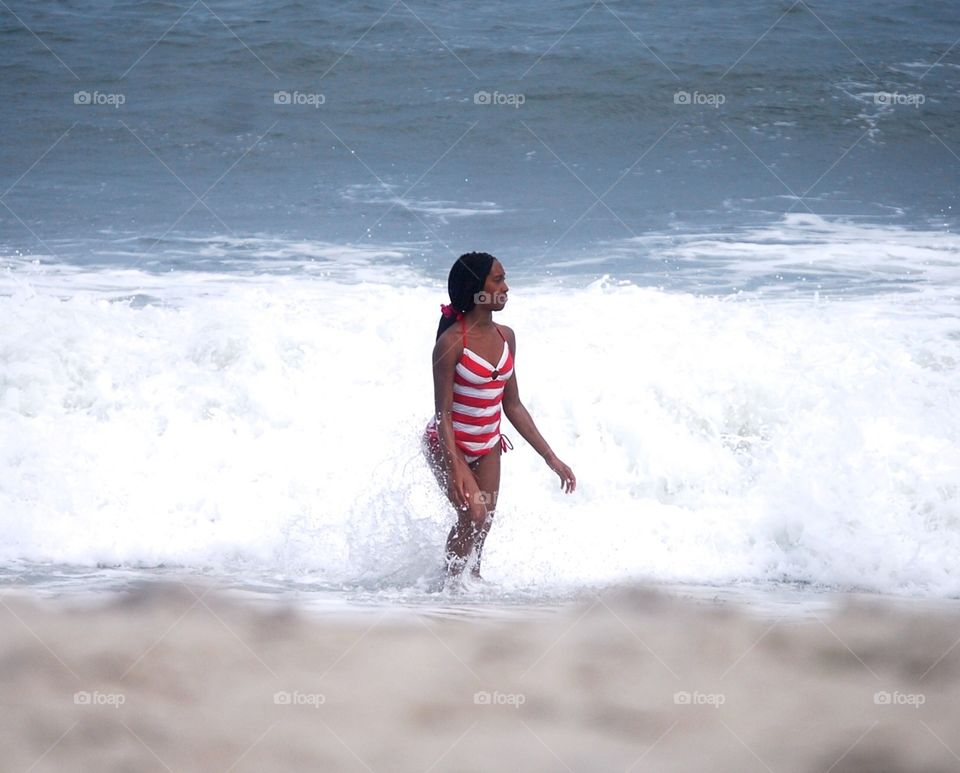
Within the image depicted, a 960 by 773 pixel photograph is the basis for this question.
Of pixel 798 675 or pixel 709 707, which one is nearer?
pixel 709 707

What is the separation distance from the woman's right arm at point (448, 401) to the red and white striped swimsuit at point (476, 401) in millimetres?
41

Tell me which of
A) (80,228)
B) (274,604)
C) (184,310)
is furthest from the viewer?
(80,228)

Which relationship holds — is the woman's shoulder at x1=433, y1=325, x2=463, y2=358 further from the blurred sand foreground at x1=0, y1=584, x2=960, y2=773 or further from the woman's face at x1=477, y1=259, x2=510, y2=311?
the blurred sand foreground at x1=0, y1=584, x2=960, y2=773

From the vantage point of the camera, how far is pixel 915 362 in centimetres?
703

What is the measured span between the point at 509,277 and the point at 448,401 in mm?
5673

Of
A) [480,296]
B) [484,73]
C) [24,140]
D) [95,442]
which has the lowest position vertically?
[95,442]

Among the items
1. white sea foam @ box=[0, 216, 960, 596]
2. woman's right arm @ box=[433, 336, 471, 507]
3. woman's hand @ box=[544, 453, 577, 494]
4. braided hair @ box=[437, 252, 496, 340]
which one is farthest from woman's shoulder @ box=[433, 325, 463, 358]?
white sea foam @ box=[0, 216, 960, 596]

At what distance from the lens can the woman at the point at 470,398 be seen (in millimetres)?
4113

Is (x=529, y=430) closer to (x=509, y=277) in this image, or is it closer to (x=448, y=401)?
(x=448, y=401)

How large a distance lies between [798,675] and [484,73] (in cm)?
1199

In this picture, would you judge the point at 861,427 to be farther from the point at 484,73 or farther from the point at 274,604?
the point at 484,73

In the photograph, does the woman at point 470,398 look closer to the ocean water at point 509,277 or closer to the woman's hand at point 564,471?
the woman's hand at point 564,471

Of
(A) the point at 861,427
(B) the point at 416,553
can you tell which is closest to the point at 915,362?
(A) the point at 861,427

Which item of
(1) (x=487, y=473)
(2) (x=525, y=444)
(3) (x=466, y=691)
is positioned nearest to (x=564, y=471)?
(1) (x=487, y=473)
